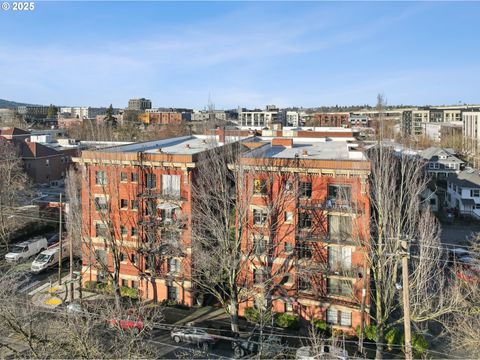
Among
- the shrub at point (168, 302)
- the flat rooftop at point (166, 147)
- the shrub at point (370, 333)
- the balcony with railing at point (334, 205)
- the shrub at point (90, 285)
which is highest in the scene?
the flat rooftop at point (166, 147)

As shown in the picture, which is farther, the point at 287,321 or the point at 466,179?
the point at 466,179

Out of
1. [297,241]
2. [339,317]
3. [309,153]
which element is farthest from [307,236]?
[309,153]

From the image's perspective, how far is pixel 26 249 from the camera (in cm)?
3847

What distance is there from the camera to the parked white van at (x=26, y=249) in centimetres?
3744

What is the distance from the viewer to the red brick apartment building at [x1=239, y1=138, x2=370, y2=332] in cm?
2514

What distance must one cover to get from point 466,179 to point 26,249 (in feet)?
189

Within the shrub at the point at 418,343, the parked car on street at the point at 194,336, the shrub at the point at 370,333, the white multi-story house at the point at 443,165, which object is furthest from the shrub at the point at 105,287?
the white multi-story house at the point at 443,165

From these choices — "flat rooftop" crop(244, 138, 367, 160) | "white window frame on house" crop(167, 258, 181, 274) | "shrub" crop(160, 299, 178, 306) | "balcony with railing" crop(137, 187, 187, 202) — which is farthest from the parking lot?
"balcony with railing" crop(137, 187, 187, 202)

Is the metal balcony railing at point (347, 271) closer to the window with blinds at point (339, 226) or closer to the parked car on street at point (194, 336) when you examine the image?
the window with blinds at point (339, 226)

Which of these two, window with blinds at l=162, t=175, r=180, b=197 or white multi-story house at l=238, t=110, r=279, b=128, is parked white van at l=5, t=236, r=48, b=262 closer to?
window with blinds at l=162, t=175, r=180, b=197

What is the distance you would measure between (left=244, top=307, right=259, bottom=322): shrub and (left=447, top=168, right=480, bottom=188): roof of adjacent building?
141 feet

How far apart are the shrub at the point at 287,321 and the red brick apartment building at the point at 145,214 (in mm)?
7018

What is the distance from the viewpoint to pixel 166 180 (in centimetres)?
2995

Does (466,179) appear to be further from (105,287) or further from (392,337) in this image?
(105,287)
